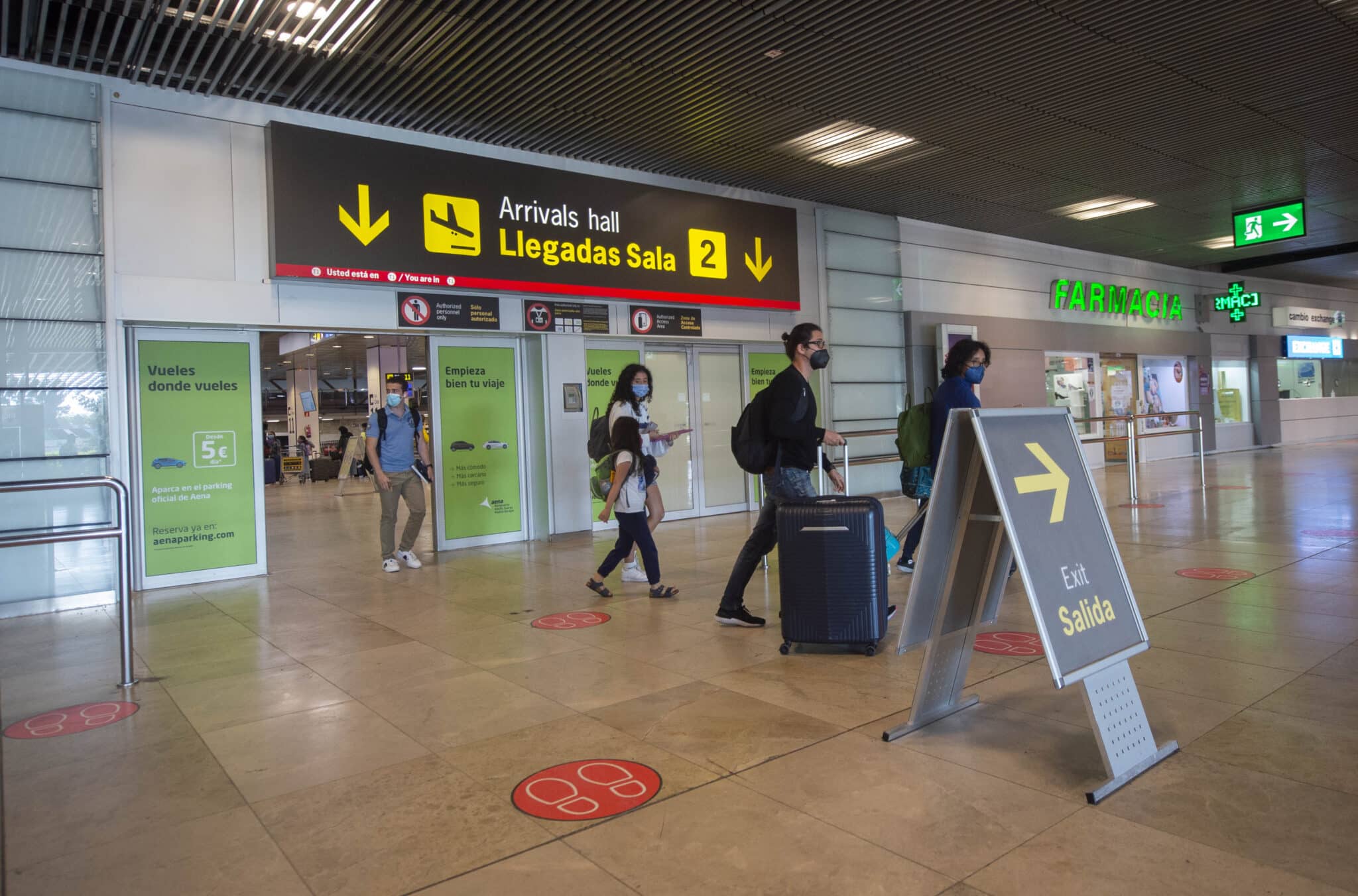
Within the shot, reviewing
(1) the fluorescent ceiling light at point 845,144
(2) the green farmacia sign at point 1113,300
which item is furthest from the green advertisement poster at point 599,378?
(2) the green farmacia sign at point 1113,300

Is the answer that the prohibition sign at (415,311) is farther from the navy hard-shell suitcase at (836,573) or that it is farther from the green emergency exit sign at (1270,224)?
the green emergency exit sign at (1270,224)

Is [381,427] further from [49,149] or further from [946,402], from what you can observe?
[946,402]

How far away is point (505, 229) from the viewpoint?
896 centimetres

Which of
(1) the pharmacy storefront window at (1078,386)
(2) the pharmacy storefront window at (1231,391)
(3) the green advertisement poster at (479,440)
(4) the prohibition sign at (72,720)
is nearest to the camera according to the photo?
(4) the prohibition sign at (72,720)

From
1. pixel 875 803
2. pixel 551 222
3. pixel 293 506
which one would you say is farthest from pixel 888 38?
pixel 293 506

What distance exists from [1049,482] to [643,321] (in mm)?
7486

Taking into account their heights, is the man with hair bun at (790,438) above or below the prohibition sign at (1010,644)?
above

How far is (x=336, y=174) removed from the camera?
7.93 m

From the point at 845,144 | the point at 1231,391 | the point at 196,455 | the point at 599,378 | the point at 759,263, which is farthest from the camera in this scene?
the point at 1231,391

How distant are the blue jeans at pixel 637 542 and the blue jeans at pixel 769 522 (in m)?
1.05

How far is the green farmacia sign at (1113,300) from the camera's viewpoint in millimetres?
16281

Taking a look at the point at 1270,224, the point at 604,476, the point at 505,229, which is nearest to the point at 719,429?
the point at 505,229

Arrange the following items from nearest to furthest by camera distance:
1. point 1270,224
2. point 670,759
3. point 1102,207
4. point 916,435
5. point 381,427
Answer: point 670,759 → point 916,435 → point 381,427 → point 1270,224 → point 1102,207

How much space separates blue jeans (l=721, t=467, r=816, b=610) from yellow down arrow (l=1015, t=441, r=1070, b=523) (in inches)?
66.4
